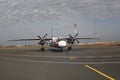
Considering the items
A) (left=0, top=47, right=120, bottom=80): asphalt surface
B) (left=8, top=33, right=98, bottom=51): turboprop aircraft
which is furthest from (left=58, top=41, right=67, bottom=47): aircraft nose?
(left=0, top=47, right=120, bottom=80): asphalt surface

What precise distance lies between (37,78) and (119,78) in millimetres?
4299

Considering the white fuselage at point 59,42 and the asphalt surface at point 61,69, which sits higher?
the white fuselage at point 59,42

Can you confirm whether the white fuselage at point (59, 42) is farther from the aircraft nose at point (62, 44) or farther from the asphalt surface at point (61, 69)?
the asphalt surface at point (61, 69)

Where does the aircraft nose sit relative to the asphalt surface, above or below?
above

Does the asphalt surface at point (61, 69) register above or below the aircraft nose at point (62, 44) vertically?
below

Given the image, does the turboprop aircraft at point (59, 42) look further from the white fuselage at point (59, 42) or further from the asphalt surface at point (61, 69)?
the asphalt surface at point (61, 69)

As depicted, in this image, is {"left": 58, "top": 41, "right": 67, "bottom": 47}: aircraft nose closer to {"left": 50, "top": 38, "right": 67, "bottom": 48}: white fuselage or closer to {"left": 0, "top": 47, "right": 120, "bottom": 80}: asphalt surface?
{"left": 50, "top": 38, "right": 67, "bottom": 48}: white fuselage

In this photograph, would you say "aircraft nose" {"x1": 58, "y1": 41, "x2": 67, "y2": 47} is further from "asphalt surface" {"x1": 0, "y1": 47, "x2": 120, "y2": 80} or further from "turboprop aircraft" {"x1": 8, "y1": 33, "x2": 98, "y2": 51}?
"asphalt surface" {"x1": 0, "y1": 47, "x2": 120, "y2": 80}

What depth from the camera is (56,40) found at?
46969 mm

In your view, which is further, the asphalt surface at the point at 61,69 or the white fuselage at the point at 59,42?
the white fuselage at the point at 59,42

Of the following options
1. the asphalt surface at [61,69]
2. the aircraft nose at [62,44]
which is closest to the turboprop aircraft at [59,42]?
the aircraft nose at [62,44]

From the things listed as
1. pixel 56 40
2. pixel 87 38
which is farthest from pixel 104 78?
pixel 87 38

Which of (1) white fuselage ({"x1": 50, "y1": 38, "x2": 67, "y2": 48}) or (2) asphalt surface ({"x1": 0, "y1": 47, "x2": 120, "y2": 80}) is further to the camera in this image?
(1) white fuselage ({"x1": 50, "y1": 38, "x2": 67, "y2": 48})

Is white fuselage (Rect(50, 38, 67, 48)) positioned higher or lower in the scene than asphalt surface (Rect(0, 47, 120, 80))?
higher
